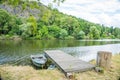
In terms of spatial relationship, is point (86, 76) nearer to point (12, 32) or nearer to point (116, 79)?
point (116, 79)

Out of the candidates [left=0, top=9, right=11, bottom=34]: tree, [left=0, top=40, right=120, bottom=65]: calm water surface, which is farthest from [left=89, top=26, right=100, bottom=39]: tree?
[left=0, top=40, right=120, bottom=65]: calm water surface

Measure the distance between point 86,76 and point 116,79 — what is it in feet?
4.89

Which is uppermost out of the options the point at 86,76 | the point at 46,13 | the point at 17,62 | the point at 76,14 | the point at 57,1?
the point at 76,14

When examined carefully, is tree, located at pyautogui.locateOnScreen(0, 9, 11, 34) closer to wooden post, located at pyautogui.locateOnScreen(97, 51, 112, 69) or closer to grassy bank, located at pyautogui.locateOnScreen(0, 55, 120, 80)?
grassy bank, located at pyautogui.locateOnScreen(0, 55, 120, 80)

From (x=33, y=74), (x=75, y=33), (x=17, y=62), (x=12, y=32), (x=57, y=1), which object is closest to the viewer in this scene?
(x=57, y=1)

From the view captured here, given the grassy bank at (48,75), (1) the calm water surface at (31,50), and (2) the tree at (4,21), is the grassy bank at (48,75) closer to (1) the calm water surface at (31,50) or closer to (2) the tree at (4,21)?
(1) the calm water surface at (31,50)

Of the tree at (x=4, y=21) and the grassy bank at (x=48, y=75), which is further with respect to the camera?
the tree at (x=4, y=21)

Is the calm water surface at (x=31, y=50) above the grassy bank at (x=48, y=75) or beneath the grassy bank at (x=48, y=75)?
beneath

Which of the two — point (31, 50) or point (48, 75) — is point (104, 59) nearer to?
point (48, 75)

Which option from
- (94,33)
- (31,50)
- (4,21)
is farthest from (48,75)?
(94,33)

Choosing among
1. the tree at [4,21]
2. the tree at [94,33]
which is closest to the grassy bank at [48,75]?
the tree at [4,21]

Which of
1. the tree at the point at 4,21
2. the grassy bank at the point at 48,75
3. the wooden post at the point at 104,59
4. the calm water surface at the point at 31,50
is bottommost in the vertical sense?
the calm water surface at the point at 31,50

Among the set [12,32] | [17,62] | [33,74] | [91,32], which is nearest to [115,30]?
[91,32]

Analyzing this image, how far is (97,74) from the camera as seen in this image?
27.3ft
